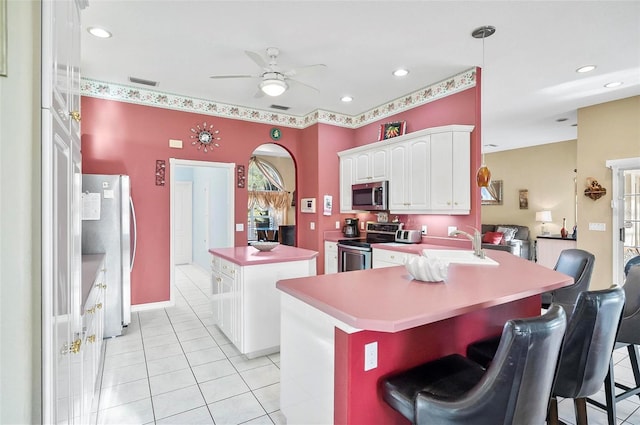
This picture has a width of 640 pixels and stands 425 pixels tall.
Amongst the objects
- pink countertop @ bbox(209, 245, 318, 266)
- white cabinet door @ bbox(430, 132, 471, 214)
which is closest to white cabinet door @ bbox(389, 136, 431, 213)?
white cabinet door @ bbox(430, 132, 471, 214)

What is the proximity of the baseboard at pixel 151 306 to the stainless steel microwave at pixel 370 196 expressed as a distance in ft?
9.91

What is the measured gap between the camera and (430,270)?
1758mm

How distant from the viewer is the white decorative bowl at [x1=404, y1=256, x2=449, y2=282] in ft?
5.74

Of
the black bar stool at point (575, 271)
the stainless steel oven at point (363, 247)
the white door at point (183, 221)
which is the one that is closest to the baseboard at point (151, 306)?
the stainless steel oven at point (363, 247)

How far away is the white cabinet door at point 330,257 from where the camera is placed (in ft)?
16.1

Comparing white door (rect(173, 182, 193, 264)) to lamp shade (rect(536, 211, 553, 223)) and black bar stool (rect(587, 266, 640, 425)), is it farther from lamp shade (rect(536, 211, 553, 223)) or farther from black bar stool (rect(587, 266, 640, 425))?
lamp shade (rect(536, 211, 553, 223))

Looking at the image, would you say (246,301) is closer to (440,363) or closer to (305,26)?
(440,363)

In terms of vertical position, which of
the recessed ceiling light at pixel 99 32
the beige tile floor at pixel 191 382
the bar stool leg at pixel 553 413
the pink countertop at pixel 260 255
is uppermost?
the recessed ceiling light at pixel 99 32

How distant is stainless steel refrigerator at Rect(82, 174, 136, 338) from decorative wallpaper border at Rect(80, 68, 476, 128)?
146 centimetres

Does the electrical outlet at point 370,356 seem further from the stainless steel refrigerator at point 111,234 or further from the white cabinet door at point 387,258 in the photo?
the stainless steel refrigerator at point 111,234

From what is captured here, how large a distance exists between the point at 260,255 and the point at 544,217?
6.78m

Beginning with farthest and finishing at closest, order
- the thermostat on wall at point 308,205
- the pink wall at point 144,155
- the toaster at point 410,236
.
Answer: the thermostat on wall at point 308,205 < the toaster at point 410,236 < the pink wall at point 144,155

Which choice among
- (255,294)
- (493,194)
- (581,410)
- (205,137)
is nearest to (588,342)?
(581,410)

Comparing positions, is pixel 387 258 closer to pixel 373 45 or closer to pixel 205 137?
pixel 373 45
